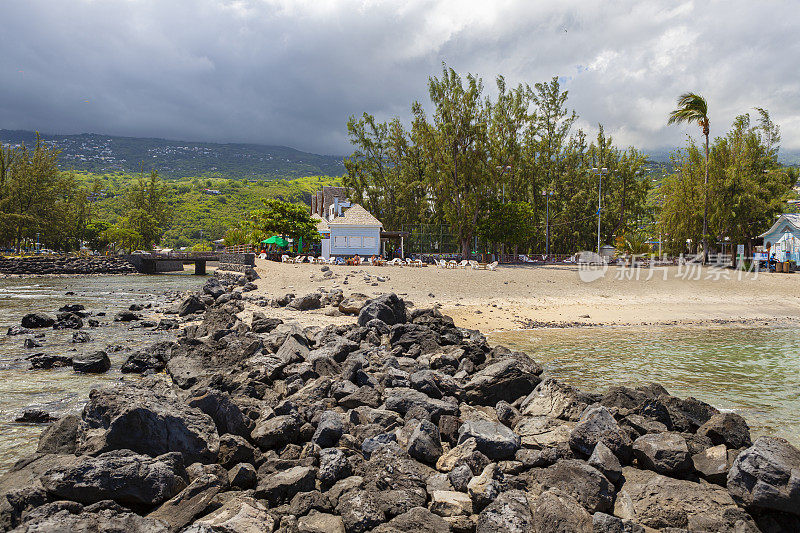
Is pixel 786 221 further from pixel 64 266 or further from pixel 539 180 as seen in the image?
pixel 64 266

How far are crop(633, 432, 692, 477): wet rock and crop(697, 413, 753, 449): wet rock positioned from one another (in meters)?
0.90

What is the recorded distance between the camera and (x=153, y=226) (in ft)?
341

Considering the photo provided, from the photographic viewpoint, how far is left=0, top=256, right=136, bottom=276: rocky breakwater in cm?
6144

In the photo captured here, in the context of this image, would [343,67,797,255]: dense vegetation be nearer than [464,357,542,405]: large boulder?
No

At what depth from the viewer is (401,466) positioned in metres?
5.86

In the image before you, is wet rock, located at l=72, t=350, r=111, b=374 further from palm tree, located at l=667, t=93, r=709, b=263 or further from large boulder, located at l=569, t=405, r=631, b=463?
palm tree, located at l=667, t=93, r=709, b=263

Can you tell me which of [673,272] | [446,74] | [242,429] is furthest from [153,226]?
[242,429]

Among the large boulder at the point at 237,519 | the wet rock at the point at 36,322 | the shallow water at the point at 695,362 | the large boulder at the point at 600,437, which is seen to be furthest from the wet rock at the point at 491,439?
the wet rock at the point at 36,322

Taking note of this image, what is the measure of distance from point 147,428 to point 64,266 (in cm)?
7368

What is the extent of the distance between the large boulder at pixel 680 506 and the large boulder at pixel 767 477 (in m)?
0.18

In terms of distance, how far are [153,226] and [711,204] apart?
3953 inches

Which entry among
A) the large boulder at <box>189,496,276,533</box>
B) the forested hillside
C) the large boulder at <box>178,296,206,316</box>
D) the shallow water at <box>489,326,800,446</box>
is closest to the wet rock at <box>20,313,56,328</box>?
the large boulder at <box>178,296,206,316</box>

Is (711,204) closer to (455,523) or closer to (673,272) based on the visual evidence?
(673,272)

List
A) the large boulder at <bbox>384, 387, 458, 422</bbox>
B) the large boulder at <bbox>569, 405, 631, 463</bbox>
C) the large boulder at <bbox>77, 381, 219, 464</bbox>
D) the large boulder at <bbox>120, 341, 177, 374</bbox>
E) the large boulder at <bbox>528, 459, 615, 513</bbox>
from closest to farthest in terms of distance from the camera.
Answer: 1. the large boulder at <bbox>528, 459, 615, 513</bbox>
2. the large boulder at <bbox>77, 381, 219, 464</bbox>
3. the large boulder at <bbox>569, 405, 631, 463</bbox>
4. the large boulder at <bbox>384, 387, 458, 422</bbox>
5. the large boulder at <bbox>120, 341, 177, 374</bbox>
